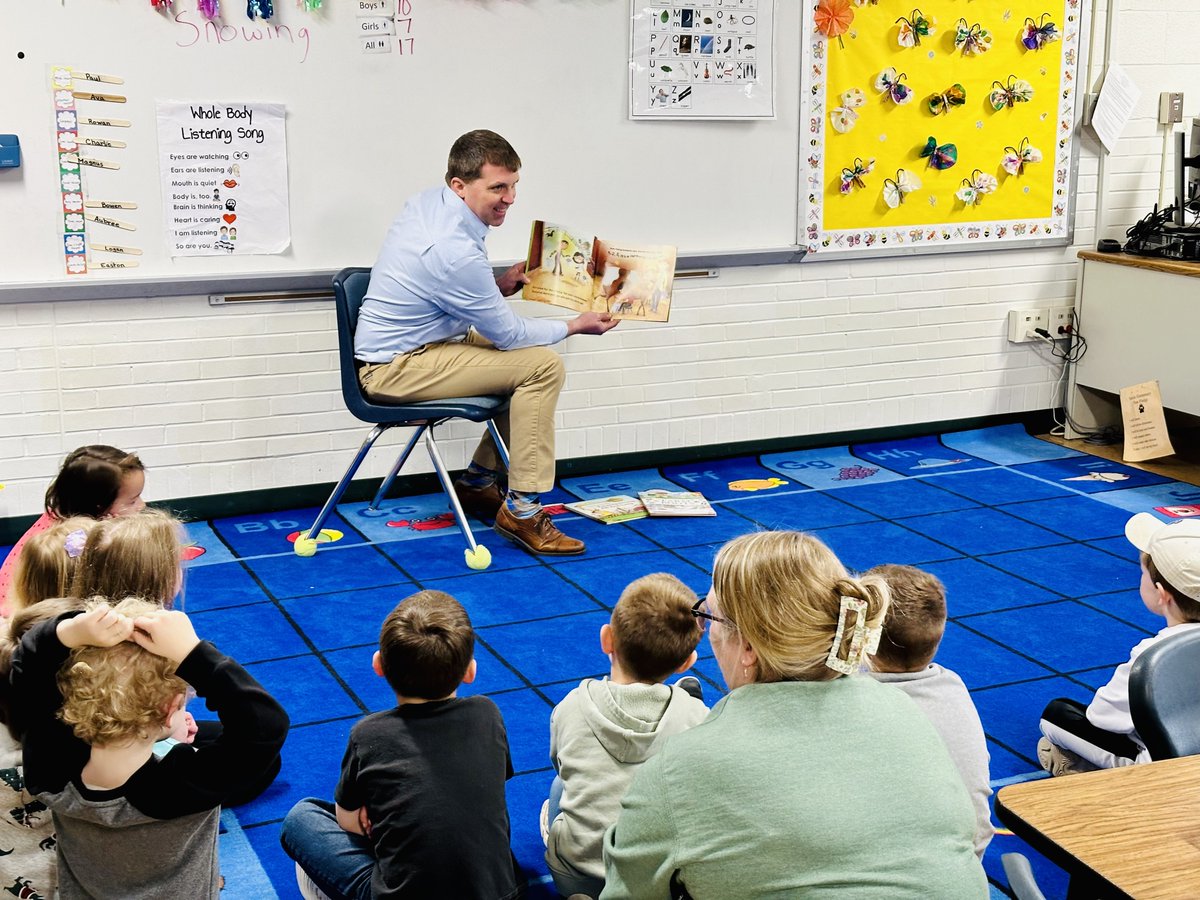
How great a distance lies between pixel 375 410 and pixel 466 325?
47cm

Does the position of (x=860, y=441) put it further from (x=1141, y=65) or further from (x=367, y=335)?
(x=367, y=335)

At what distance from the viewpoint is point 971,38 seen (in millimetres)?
5816

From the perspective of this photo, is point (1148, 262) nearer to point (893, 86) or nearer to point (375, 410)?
point (893, 86)

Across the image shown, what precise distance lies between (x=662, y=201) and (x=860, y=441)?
150 cm

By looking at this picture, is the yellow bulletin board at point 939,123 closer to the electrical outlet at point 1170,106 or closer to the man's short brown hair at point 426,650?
the electrical outlet at point 1170,106

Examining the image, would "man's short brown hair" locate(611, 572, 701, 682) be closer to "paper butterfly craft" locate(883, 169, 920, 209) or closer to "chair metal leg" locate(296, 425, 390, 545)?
"chair metal leg" locate(296, 425, 390, 545)

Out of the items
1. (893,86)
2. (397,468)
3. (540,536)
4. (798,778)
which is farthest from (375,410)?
(798,778)

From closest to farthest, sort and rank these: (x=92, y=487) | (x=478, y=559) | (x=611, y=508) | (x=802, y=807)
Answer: (x=802, y=807) < (x=92, y=487) < (x=478, y=559) < (x=611, y=508)

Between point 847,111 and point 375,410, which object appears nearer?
point 375,410

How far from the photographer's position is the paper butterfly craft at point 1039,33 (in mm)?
5926

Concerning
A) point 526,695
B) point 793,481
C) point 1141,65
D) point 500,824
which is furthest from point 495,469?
point 1141,65

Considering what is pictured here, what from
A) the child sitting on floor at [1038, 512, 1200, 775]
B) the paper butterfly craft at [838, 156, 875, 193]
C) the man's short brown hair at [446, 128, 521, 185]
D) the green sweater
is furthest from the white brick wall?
the green sweater

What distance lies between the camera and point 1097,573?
14.7 feet

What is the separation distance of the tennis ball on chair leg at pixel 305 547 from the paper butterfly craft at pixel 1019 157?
135 inches
